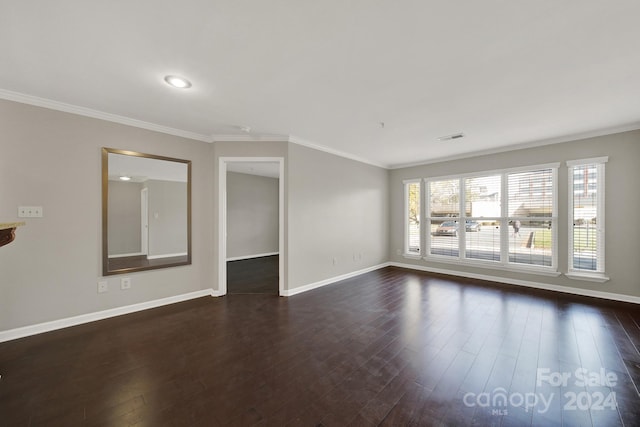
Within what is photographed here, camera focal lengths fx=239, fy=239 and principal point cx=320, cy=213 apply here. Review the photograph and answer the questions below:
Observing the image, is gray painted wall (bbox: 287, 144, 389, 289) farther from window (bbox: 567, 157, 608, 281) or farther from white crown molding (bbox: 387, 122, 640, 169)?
window (bbox: 567, 157, 608, 281)

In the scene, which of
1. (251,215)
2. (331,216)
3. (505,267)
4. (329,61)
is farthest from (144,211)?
(505,267)

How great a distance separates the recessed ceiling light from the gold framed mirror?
58.1 inches

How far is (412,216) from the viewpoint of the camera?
5988mm

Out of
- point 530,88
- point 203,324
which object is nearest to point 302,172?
point 203,324

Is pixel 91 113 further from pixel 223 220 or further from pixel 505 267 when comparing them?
pixel 505 267

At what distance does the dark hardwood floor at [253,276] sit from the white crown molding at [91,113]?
8.65 feet

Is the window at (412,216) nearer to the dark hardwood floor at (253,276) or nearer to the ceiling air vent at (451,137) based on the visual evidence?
the ceiling air vent at (451,137)

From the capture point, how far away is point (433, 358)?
2.21 metres

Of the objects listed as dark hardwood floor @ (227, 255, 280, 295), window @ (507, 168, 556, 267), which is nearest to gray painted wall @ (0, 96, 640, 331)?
window @ (507, 168, 556, 267)

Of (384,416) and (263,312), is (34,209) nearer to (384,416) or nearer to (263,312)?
(263,312)

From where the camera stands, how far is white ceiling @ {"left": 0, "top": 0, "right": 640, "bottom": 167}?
5.06ft

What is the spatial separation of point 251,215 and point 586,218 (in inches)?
293

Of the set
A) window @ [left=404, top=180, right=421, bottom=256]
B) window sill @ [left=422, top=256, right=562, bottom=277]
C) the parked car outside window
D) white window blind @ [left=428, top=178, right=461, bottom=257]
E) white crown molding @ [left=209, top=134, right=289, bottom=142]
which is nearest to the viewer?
white crown molding @ [left=209, top=134, right=289, bottom=142]

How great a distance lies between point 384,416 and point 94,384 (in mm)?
2178
